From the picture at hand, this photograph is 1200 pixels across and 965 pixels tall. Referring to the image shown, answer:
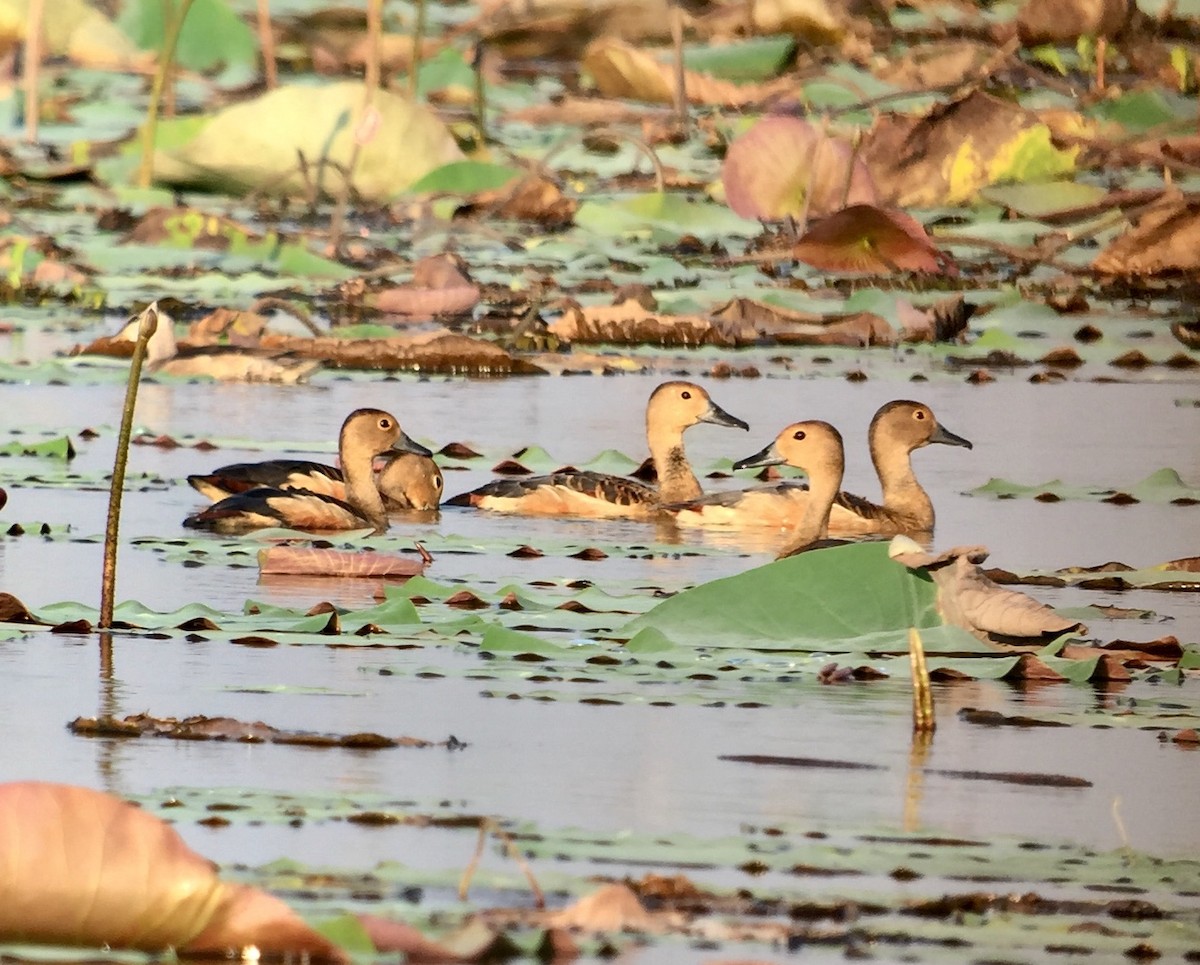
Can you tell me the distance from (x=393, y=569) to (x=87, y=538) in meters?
0.77

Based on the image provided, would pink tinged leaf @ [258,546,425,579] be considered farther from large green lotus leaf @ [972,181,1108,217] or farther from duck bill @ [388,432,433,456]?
large green lotus leaf @ [972,181,1108,217]

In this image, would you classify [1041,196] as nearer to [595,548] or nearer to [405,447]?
[405,447]

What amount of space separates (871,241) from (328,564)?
4445 millimetres

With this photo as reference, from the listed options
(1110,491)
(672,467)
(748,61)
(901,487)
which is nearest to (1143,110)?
(748,61)

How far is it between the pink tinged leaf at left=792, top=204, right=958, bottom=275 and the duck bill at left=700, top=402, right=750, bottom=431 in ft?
4.40

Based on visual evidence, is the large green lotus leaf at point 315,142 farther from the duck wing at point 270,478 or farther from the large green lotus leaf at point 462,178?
the duck wing at point 270,478

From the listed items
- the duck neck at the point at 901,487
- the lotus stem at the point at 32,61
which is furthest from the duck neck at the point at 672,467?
the lotus stem at the point at 32,61

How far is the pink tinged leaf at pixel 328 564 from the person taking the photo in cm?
679

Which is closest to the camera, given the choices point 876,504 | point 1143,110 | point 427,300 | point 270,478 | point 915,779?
point 915,779

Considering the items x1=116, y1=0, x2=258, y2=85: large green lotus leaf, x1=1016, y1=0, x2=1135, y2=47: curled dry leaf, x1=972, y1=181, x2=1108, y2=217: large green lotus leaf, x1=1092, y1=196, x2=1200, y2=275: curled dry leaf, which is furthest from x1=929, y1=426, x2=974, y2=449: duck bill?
x1=116, y1=0, x2=258, y2=85: large green lotus leaf

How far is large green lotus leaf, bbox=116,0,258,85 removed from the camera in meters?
24.8

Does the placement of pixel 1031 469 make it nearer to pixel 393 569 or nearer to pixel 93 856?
pixel 393 569

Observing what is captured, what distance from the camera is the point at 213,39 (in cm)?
2505

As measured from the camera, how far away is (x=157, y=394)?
11.0m
